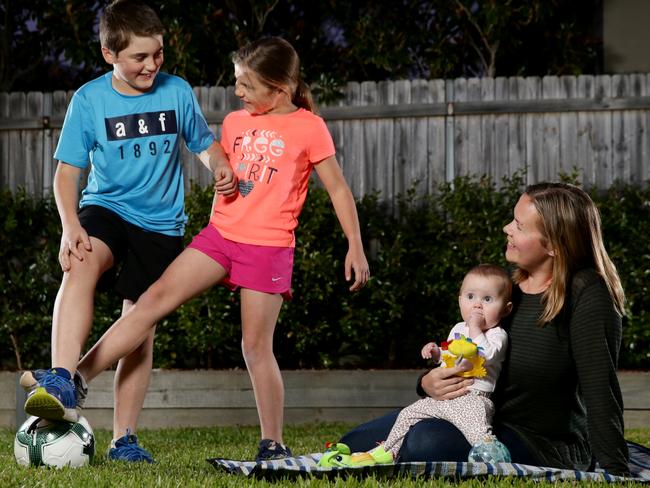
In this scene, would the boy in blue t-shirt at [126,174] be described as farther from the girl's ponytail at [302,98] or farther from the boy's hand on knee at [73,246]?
the girl's ponytail at [302,98]

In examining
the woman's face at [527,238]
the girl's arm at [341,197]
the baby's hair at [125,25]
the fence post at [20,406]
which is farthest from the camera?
the fence post at [20,406]

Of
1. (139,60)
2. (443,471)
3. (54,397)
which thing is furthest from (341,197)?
(54,397)

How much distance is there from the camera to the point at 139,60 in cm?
408

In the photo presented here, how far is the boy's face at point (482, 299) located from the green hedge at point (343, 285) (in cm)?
271

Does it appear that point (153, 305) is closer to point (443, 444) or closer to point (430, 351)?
point (430, 351)

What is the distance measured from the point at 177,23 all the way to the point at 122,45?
14.4ft

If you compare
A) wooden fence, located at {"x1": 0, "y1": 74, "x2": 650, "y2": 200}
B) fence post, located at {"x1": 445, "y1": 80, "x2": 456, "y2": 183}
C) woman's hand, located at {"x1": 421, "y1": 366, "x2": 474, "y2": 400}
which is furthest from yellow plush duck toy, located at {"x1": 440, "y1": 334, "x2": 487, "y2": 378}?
fence post, located at {"x1": 445, "y1": 80, "x2": 456, "y2": 183}

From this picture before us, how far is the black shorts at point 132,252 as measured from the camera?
13.5ft

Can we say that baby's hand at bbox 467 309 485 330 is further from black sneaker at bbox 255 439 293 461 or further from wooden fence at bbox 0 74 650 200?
wooden fence at bbox 0 74 650 200

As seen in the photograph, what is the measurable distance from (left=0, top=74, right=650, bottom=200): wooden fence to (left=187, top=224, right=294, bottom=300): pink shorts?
354cm

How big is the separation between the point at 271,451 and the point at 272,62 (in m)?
1.66

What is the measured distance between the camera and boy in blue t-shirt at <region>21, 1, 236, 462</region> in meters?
3.96

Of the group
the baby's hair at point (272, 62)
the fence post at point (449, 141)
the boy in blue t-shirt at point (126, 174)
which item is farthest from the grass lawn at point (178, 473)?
the fence post at point (449, 141)

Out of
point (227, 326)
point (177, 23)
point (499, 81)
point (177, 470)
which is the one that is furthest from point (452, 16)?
point (177, 470)
